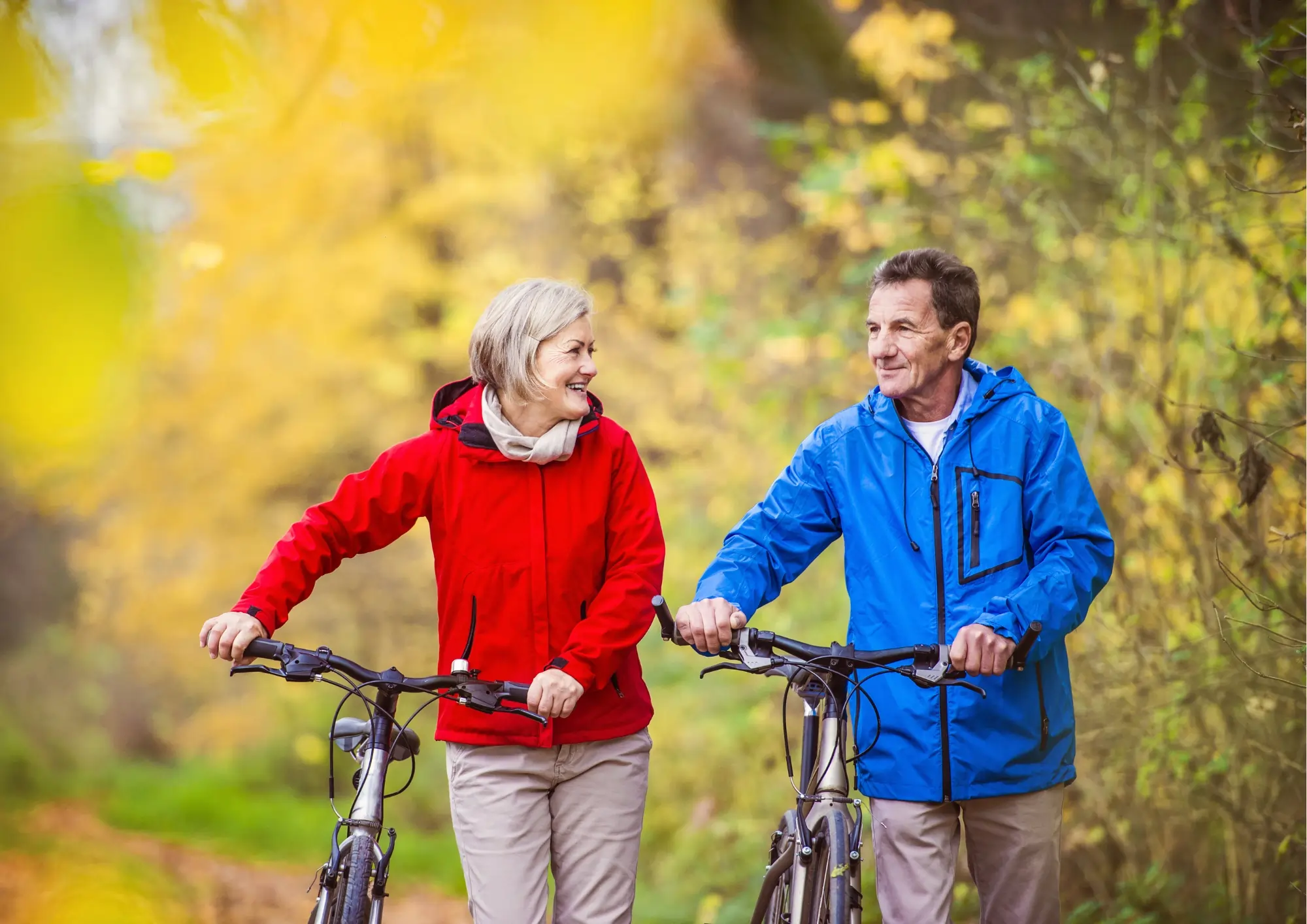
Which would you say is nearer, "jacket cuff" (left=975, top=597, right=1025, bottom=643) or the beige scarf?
"jacket cuff" (left=975, top=597, right=1025, bottom=643)

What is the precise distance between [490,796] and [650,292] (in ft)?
13.8

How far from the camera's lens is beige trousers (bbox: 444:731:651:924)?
2.89 metres

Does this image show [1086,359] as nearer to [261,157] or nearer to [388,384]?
[388,384]

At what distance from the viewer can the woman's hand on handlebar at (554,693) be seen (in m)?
2.64

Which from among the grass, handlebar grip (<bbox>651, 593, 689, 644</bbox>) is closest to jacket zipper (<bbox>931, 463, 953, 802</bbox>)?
handlebar grip (<bbox>651, 593, 689, 644</bbox>)

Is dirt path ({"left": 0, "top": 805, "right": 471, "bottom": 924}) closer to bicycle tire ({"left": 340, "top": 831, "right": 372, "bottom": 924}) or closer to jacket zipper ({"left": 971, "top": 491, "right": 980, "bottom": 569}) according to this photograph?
bicycle tire ({"left": 340, "top": 831, "right": 372, "bottom": 924})

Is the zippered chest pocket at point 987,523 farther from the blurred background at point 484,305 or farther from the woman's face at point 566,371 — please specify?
the blurred background at point 484,305

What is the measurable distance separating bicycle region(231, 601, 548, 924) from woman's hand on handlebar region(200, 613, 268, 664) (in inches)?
0.8

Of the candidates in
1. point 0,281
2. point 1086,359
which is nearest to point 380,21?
point 0,281

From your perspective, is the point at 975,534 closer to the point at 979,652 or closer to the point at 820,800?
the point at 979,652

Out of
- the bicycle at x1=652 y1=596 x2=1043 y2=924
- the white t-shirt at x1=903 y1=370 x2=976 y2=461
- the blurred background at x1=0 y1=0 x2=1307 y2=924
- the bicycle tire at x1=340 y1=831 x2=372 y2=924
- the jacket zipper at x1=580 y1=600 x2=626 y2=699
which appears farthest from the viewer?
the blurred background at x1=0 y1=0 x2=1307 y2=924

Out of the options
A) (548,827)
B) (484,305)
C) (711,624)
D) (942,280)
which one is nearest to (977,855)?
(711,624)

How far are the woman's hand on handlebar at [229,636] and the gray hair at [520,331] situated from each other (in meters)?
0.80

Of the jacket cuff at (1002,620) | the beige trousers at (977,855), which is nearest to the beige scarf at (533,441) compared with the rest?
the jacket cuff at (1002,620)
